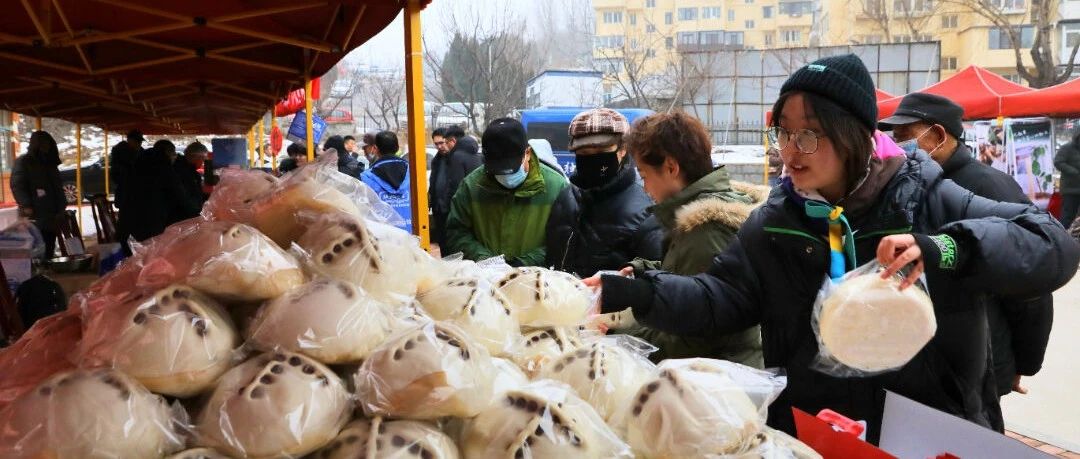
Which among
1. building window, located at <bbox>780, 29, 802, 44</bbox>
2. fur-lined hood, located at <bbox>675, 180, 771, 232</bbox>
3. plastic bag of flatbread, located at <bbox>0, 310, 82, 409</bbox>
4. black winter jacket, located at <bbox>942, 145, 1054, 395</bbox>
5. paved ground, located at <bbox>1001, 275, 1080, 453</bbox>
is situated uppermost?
building window, located at <bbox>780, 29, 802, 44</bbox>

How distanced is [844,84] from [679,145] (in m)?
0.94

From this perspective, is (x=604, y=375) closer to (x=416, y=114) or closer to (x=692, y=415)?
(x=692, y=415)

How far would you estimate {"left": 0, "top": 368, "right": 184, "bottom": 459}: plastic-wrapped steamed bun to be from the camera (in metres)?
1.16

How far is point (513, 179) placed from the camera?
416 cm

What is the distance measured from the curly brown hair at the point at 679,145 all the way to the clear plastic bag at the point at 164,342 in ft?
5.72

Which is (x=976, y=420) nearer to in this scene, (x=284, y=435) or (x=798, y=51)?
(x=284, y=435)

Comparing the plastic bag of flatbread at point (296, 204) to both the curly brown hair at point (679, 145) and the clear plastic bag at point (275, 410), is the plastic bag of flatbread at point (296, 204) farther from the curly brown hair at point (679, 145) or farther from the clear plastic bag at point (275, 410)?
the curly brown hair at point (679, 145)

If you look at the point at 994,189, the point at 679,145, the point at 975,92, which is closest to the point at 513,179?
the point at 679,145

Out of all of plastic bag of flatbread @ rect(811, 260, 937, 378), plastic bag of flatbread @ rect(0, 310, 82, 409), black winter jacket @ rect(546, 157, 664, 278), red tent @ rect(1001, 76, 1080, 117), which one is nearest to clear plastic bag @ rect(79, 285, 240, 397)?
plastic bag of flatbread @ rect(0, 310, 82, 409)

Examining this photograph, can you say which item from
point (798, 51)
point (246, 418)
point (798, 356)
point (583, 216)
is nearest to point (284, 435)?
point (246, 418)

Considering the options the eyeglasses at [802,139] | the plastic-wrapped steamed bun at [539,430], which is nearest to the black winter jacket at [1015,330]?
the eyeglasses at [802,139]

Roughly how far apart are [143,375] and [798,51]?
29.1 meters

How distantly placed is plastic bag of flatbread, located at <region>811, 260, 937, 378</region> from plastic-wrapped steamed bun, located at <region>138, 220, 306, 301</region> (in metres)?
1.10

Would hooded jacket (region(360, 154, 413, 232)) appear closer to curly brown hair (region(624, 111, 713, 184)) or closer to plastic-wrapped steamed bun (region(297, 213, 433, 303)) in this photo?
curly brown hair (region(624, 111, 713, 184))
